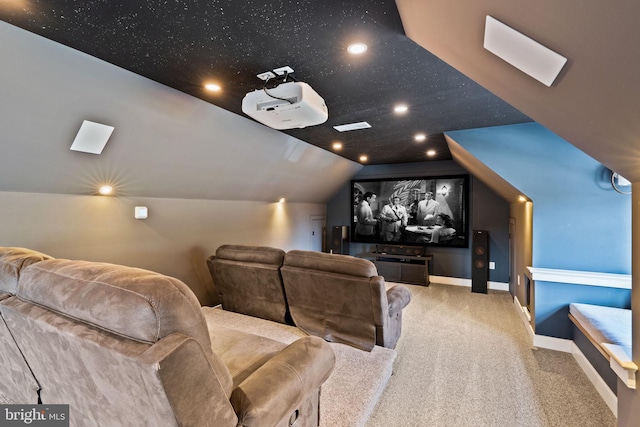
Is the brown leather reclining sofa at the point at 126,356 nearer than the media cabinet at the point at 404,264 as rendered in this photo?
Yes

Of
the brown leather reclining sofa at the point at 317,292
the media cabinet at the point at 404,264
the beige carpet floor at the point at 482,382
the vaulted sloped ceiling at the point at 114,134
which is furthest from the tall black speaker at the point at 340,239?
the brown leather reclining sofa at the point at 317,292

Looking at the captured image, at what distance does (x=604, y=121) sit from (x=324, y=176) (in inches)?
187

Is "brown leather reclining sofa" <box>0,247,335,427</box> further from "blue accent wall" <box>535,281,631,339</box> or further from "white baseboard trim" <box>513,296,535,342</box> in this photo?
"white baseboard trim" <box>513,296,535,342</box>

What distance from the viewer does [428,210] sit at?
19.2ft

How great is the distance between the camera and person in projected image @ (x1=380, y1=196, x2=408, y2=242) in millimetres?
6125

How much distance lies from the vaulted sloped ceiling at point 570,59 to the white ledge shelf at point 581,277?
1.93 m

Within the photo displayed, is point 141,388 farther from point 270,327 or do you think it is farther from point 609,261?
point 609,261

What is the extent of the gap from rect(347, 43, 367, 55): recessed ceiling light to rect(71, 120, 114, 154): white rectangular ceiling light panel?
1.98m

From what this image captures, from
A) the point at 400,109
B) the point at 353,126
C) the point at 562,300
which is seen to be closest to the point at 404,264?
the point at 562,300

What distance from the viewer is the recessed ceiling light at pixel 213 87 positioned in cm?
237

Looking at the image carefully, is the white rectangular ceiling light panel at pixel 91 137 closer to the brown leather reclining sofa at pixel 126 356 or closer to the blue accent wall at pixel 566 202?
the brown leather reclining sofa at pixel 126 356

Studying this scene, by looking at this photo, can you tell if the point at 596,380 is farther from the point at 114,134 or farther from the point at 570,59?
the point at 114,134

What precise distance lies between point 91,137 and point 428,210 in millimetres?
5385

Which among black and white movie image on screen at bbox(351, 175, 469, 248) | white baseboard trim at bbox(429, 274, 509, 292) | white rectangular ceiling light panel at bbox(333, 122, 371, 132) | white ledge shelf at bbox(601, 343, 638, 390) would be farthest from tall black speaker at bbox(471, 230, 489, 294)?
white ledge shelf at bbox(601, 343, 638, 390)
